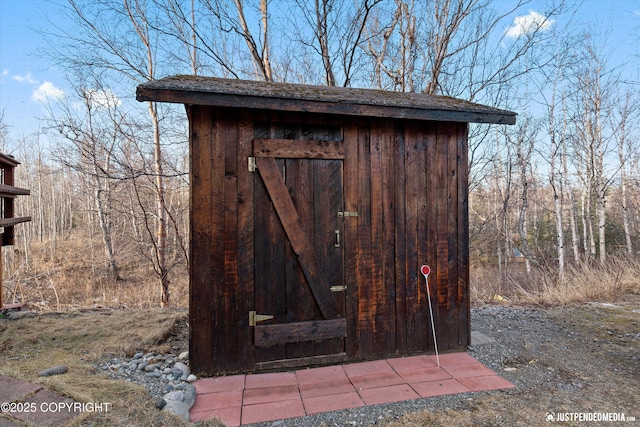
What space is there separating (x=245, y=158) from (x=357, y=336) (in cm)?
197

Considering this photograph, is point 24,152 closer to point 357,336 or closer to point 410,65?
point 410,65

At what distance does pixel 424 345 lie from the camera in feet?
10.00

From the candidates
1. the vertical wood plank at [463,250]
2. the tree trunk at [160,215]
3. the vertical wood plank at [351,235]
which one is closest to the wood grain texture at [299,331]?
the vertical wood plank at [351,235]

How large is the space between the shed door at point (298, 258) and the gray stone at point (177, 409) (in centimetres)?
73

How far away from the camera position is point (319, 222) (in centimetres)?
284

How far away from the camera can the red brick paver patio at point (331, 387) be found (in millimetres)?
2150

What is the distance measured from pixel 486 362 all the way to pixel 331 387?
155 cm

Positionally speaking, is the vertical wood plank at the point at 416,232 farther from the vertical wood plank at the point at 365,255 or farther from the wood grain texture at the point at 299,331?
the wood grain texture at the point at 299,331

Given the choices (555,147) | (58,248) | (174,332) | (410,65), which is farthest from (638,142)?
(58,248)

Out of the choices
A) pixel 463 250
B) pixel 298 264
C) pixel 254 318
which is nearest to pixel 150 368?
pixel 254 318

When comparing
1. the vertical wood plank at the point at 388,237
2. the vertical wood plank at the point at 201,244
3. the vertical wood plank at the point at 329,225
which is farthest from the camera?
the vertical wood plank at the point at 388,237

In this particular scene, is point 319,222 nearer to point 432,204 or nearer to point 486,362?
point 432,204

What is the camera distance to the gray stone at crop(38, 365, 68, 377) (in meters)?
2.23

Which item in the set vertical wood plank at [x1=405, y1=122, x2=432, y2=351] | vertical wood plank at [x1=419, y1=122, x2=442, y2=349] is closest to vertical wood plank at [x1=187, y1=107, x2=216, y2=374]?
vertical wood plank at [x1=405, y1=122, x2=432, y2=351]
